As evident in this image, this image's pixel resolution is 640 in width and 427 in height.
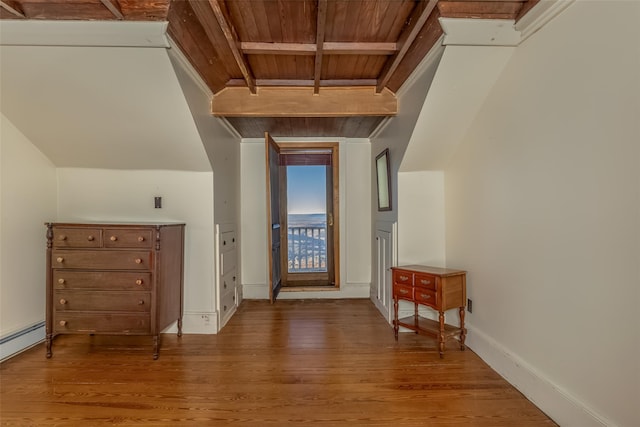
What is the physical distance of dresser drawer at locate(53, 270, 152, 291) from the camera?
7.64ft

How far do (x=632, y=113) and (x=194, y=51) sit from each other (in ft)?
7.91

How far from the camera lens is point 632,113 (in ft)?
4.02

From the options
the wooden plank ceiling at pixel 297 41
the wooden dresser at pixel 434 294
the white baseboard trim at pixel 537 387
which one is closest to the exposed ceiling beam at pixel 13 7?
the wooden plank ceiling at pixel 297 41

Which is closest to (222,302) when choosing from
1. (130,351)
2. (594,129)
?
(130,351)

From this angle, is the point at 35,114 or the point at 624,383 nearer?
the point at 624,383

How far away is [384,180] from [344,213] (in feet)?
2.90

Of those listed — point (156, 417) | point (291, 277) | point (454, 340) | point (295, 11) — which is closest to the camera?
point (156, 417)

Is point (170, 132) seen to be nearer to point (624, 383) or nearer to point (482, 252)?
point (482, 252)

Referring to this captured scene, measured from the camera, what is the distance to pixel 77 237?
91.7 inches

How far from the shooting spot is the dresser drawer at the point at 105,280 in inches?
91.7

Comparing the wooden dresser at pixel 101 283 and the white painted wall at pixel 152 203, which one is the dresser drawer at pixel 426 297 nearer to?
the white painted wall at pixel 152 203

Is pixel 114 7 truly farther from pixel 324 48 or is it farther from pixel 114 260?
pixel 114 260

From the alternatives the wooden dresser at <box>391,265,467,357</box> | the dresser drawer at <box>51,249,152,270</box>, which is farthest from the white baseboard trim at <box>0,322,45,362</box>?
the wooden dresser at <box>391,265,467,357</box>

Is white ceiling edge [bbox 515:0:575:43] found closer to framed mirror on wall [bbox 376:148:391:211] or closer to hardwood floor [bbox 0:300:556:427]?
framed mirror on wall [bbox 376:148:391:211]
